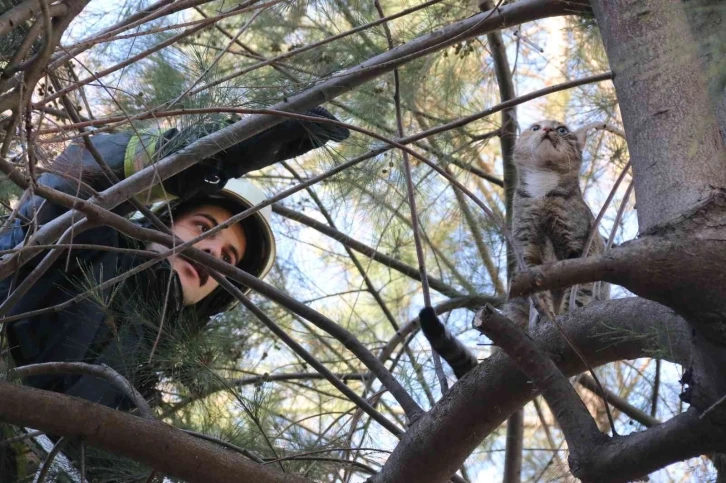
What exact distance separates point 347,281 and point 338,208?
0.54m

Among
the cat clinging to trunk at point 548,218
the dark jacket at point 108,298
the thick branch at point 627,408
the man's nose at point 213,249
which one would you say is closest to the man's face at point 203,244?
the man's nose at point 213,249

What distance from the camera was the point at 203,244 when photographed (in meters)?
2.49

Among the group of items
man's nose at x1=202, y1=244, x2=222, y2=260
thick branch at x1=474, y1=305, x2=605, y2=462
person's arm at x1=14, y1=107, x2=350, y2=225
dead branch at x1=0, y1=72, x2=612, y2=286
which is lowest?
thick branch at x1=474, y1=305, x2=605, y2=462

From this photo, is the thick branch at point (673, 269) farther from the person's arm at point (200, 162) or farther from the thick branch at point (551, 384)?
the person's arm at point (200, 162)

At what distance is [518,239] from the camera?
2174 millimetres

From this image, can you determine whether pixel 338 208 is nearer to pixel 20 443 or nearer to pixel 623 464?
pixel 20 443

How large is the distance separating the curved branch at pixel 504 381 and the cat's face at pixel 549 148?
960mm

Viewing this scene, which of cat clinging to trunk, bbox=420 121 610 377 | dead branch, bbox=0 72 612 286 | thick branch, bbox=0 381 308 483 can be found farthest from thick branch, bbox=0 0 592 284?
cat clinging to trunk, bbox=420 121 610 377

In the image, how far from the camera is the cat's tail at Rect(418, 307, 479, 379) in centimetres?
165

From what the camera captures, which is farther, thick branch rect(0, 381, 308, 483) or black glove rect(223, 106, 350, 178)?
black glove rect(223, 106, 350, 178)

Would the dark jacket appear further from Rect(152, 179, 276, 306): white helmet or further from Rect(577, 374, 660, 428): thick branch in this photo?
Rect(577, 374, 660, 428): thick branch

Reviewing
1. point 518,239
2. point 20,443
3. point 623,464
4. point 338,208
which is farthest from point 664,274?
point 338,208

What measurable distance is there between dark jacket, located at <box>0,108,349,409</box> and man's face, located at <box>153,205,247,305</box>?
0.72 feet

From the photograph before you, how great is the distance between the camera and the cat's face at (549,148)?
2354 millimetres
